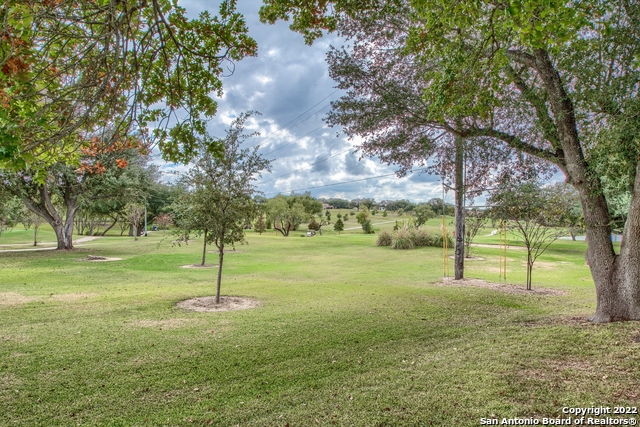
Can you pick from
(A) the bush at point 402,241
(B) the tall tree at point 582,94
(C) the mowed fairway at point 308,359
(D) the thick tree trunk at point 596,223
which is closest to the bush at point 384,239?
(A) the bush at point 402,241

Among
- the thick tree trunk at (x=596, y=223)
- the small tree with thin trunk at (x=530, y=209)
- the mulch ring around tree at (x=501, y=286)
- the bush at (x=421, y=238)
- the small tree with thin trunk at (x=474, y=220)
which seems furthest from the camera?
the bush at (x=421, y=238)

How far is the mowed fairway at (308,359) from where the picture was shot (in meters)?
3.96

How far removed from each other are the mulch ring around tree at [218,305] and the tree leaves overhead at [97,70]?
493 cm

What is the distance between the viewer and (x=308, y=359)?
557 centimetres

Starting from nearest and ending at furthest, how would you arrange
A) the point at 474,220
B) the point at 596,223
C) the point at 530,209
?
the point at 596,223 < the point at 530,209 < the point at 474,220

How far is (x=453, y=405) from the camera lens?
3982 mm

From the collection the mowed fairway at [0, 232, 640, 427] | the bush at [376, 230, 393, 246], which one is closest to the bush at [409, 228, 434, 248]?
the bush at [376, 230, 393, 246]

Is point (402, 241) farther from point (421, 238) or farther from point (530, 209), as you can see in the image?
point (530, 209)

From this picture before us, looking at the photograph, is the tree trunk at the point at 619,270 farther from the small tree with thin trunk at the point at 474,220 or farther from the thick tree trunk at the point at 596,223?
the small tree with thin trunk at the point at 474,220

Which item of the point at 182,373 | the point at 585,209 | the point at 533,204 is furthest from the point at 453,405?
the point at 533,204

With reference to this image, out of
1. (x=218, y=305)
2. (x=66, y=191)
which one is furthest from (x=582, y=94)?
(x=66, y=191)

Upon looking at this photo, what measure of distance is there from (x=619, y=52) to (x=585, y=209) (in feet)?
9.62

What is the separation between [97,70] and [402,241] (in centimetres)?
2819

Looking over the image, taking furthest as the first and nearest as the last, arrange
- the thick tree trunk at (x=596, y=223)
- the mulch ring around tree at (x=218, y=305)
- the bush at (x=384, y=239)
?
1. the bush at (x=384, y=239)
2. the mulch ring around tree at (x=218, y=305)
3. the thick tree trunk at (x=596, y=223)
